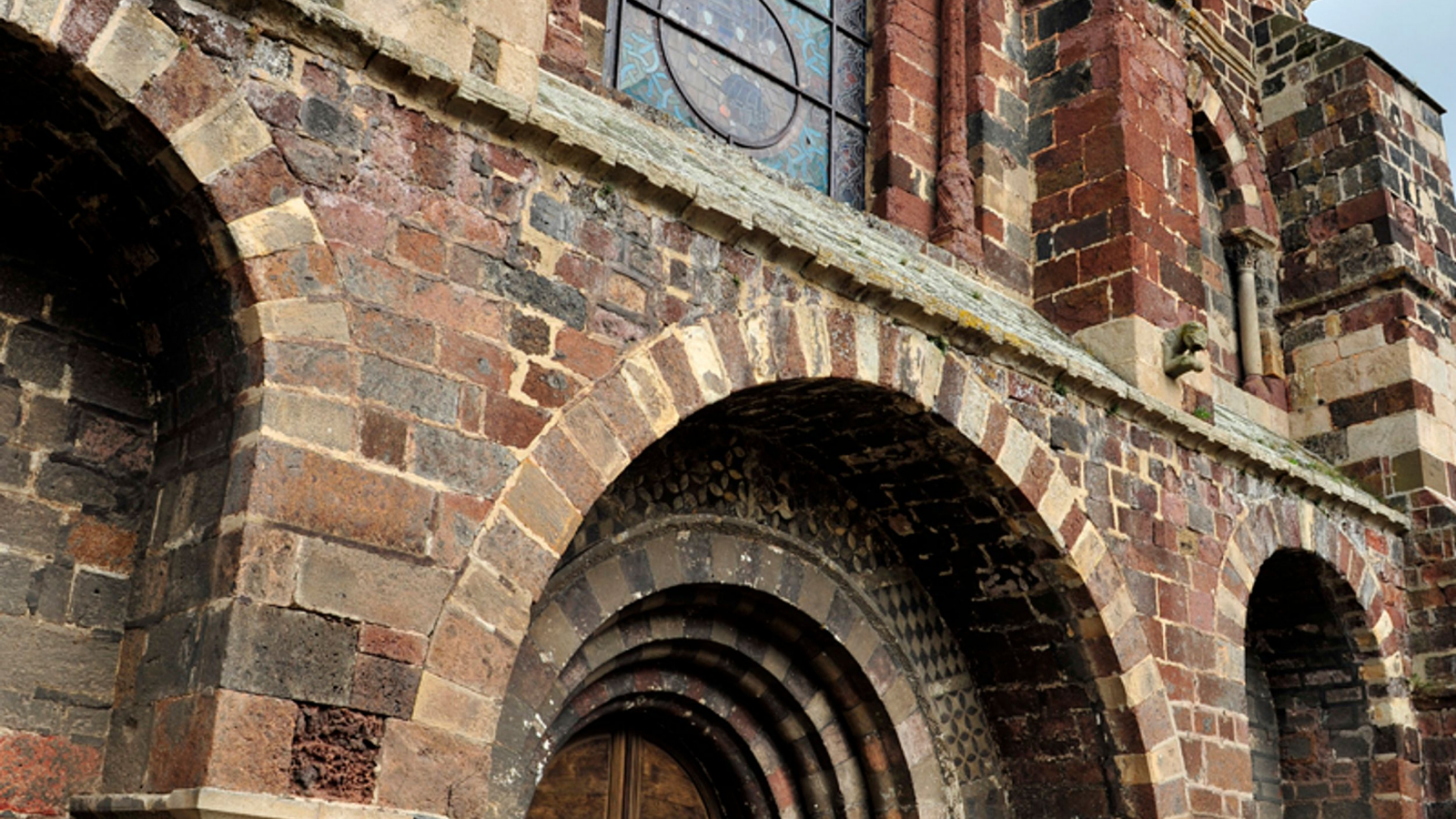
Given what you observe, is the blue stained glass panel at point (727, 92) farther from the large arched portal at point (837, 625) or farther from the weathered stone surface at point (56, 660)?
the weathered stone surface at point (56, 660)

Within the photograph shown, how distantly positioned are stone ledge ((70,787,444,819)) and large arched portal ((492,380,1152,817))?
171cm

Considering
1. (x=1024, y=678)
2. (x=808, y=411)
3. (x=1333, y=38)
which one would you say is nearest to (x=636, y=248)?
(x=808, y=411)

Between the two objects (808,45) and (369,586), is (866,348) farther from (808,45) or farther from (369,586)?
(808,45)

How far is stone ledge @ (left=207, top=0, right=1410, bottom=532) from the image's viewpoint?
439 centimetres

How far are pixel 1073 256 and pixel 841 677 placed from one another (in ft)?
8.95

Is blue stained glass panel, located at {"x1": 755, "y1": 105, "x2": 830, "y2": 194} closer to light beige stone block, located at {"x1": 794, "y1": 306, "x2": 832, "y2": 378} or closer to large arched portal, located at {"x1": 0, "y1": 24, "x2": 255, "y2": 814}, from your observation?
light beige stone block, located at {"x1": 794, "y1": 306, "x2": 832, "y2": 378}

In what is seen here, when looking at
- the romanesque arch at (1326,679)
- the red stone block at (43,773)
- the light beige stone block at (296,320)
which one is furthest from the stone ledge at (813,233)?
the red stone block at (43,773)

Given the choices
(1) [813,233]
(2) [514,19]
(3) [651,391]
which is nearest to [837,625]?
(1) [813,233]

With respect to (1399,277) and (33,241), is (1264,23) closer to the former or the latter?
(1399,277)

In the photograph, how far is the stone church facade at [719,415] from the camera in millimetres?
3748

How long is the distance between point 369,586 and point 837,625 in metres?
→ 2.83

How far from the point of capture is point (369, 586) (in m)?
3.78

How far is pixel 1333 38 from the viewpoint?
9914 mm

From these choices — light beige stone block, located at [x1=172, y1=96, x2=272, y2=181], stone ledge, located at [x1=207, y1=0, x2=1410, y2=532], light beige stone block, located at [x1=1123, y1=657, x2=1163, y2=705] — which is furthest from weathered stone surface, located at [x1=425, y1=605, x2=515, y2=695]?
light beige stone block, located at [x1=1123, y1=657, x2=1163, y2=705]
